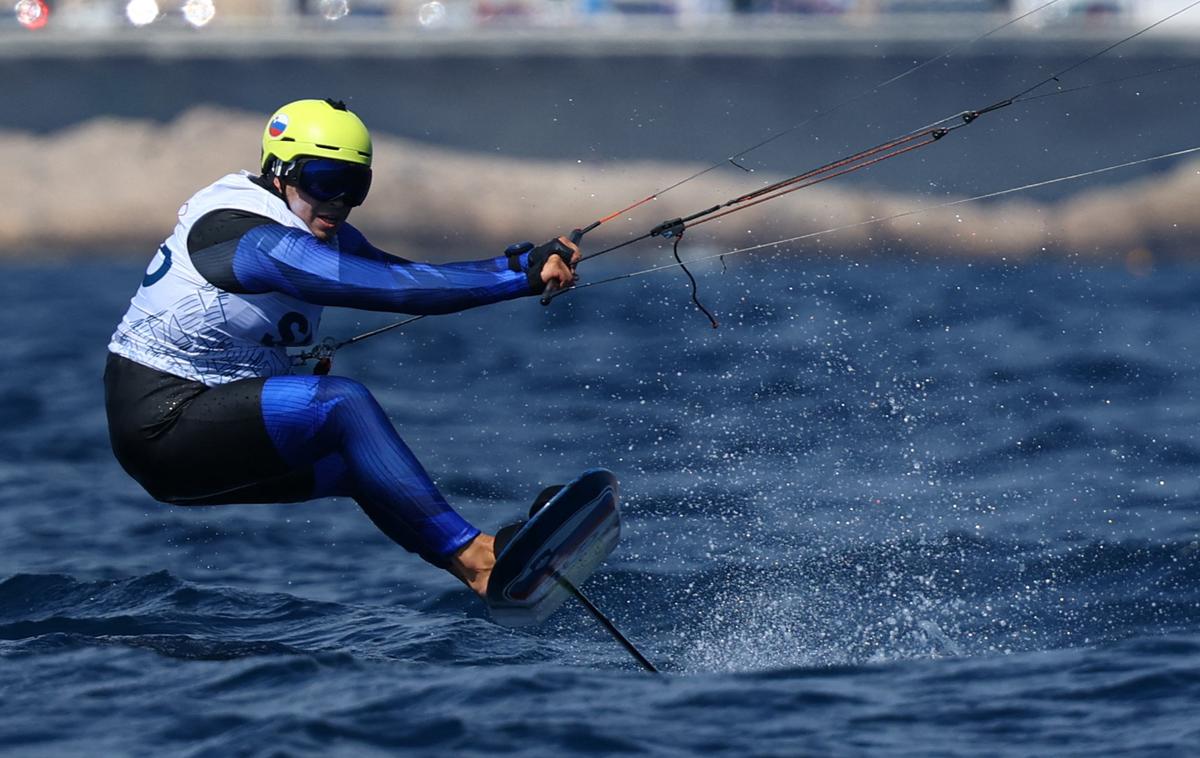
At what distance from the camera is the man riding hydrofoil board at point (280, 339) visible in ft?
18.6

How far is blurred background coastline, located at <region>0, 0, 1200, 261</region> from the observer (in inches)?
1230

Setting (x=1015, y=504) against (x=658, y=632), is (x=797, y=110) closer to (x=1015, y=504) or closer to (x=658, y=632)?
(x=1015, y=504)

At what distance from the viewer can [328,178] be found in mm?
5875

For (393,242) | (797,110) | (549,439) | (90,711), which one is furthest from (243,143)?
(90,711)

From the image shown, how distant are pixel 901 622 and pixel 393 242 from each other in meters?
A: 30.5

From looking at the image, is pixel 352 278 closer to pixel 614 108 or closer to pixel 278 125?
pixel 278 125

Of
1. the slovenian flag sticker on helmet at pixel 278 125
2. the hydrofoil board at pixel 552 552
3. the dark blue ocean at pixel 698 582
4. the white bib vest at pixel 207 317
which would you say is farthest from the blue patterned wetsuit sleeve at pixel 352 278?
the dark blue ocean at pixel 698 582

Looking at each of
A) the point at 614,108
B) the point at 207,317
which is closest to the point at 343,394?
the point at 207,317

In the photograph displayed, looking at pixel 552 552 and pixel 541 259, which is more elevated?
pixel 541 259

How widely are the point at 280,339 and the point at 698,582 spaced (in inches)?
83.4

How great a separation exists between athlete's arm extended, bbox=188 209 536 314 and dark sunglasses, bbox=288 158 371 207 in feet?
0.82

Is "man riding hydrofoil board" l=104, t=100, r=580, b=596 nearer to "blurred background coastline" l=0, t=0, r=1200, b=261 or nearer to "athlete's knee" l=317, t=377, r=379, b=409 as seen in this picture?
"athlete's knee" l=317, t=377, r=379, b=409

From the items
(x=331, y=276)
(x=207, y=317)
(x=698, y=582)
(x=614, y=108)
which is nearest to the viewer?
(x=331, y=276)

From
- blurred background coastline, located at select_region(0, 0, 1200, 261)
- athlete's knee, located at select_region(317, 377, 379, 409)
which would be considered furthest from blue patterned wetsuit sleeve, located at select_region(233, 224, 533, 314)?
blurred background coastline, located at select_region(0, 0, 1200, 261)
